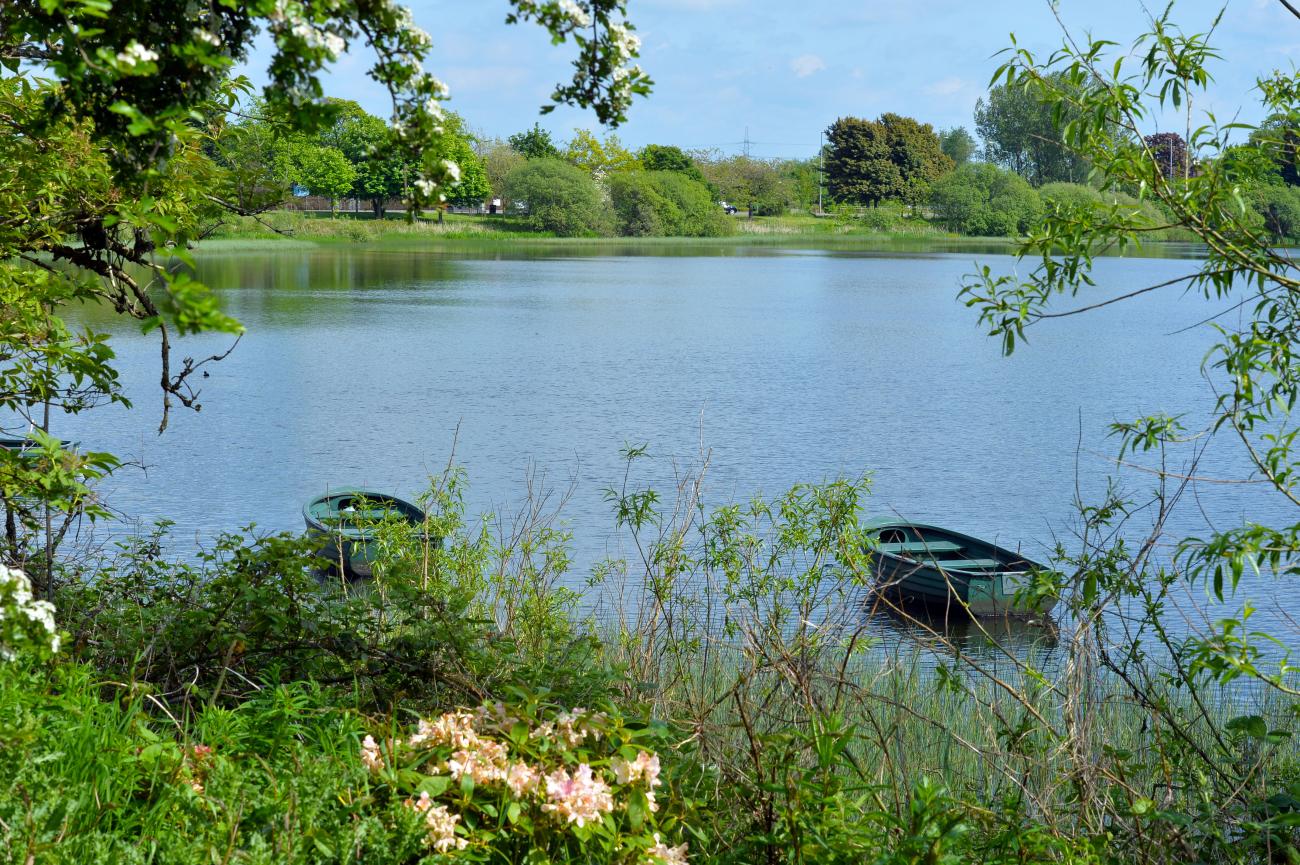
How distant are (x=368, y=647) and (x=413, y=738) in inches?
47.4

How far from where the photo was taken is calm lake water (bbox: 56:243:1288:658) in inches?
617

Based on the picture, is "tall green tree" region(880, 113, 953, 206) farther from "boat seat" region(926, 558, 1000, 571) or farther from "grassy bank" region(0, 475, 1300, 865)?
"grassy bank" region(0, 475, 1300, 865)

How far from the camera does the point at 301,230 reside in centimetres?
7756

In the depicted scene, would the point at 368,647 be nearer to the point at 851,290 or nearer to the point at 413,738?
the point at 413,738

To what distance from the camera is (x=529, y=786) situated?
302cm

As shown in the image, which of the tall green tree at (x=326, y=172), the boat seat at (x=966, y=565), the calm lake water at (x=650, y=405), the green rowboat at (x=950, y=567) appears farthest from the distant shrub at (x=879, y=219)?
the boat seat at (x=966, y=565)

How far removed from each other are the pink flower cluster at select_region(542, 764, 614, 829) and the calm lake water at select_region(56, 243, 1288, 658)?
3.36 metres

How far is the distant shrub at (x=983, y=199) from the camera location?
338 feet

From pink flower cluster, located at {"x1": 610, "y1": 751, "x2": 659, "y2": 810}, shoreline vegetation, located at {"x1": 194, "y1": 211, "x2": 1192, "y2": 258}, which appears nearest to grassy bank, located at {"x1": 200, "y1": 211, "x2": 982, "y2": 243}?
shoreline vegetation, located at {"x1": 194, "y1": 211, "x2": 1192, "y2": 258}

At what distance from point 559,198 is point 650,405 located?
71932 mm

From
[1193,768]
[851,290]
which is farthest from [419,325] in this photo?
[1193,768]

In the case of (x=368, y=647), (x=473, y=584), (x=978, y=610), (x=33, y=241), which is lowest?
(x=978, y=610)

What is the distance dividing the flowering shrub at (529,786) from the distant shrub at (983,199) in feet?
342

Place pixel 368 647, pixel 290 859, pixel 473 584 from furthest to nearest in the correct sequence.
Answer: pixel 473 584
pixel 368 647
pixel 290 859
